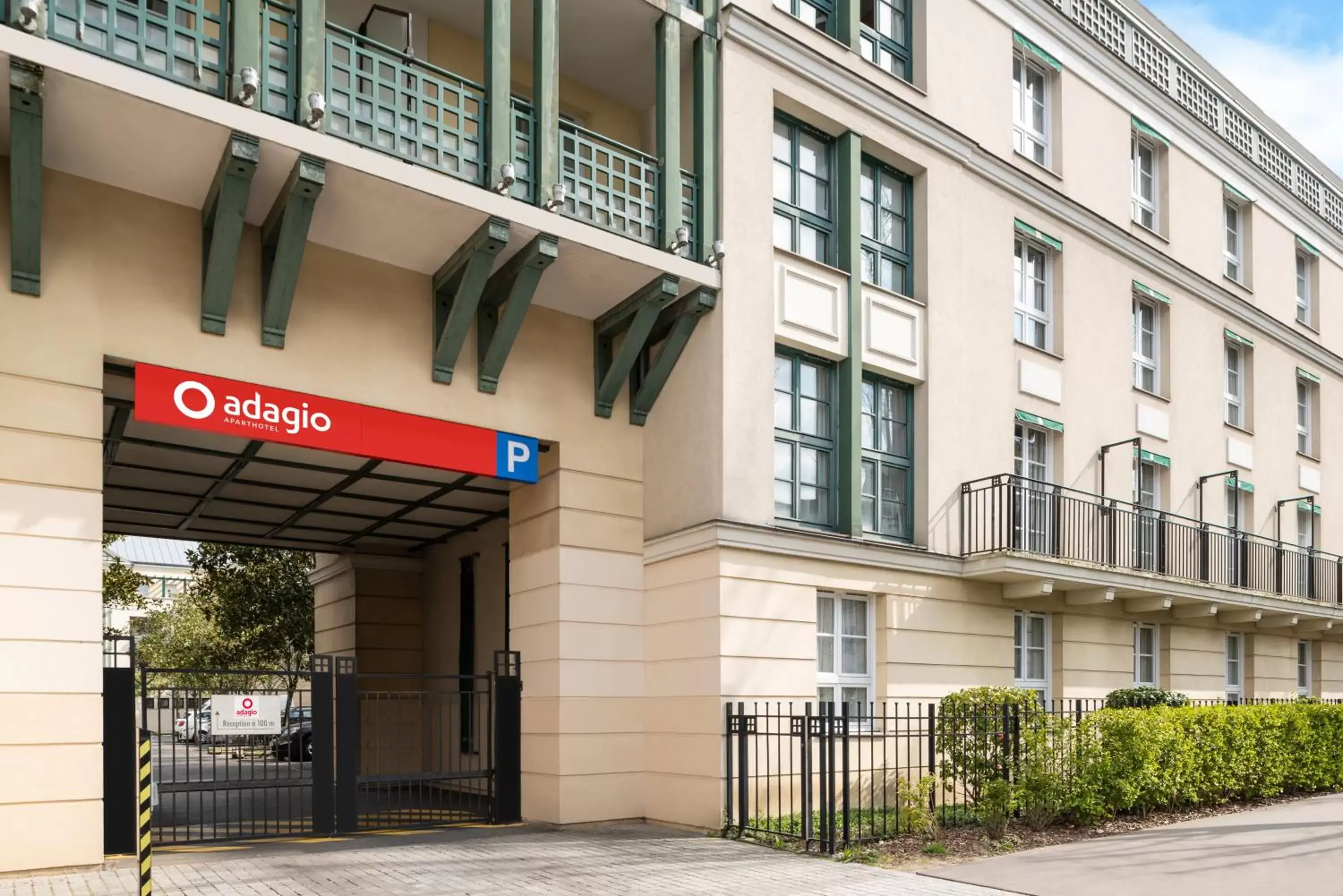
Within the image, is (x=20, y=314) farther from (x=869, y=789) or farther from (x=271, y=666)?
(x=271, y=666)

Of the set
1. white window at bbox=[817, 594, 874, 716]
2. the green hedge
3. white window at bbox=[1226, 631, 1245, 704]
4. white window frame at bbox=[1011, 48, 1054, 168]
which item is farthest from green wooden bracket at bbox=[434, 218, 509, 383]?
white window at bbox=[1226, 631, 1245, 704]

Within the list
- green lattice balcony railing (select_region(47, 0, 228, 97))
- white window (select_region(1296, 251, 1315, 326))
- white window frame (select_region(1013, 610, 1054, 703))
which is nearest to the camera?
green lattice balcony railing (select_region(47, 0, 228, 97))

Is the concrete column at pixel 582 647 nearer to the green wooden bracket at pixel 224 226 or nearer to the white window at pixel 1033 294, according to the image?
the green wooden bracket at pixel 224 226

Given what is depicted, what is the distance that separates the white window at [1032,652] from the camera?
59.6 feet

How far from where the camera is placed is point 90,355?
451 inches

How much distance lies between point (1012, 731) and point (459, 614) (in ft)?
33.8

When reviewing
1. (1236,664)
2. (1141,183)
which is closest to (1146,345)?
(1141,183)

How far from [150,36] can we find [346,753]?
792 cm

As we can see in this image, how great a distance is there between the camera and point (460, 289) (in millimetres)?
13453

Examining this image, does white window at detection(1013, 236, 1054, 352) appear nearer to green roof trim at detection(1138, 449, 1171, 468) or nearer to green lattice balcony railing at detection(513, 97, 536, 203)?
green roof trim at detection(1138, 449, 1171, 468)

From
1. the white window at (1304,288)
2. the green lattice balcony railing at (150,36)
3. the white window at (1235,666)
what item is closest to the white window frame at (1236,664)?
the white window at (1235,666)

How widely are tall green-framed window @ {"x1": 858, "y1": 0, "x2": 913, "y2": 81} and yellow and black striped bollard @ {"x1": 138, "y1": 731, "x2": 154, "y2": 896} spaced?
13242 mm

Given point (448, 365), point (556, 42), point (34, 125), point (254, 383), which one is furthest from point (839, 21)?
point (34, 125)

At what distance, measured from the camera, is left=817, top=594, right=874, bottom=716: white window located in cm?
1551
